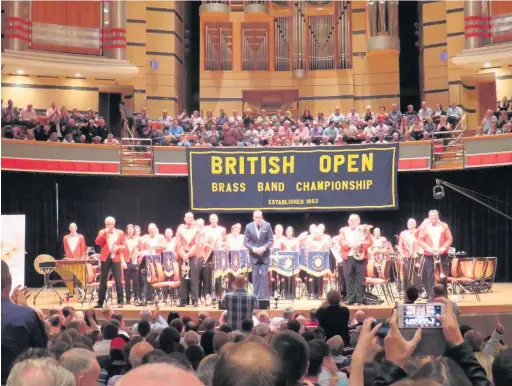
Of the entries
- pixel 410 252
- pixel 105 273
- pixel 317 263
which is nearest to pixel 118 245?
pixel 105 273

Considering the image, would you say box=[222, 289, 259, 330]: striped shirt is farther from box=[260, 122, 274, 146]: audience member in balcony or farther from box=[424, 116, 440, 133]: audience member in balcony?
box=[424, 116, 440, 133]: audience member in balcony

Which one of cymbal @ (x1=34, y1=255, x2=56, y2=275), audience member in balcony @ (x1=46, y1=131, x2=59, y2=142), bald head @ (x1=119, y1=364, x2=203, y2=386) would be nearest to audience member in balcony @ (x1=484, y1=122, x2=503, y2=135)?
audience member in balcony @ (x1=46, y1=131, x2=59, y2=142)

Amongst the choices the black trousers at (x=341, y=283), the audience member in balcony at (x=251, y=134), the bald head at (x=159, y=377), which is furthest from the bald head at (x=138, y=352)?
the audience member in balcony at (x=251, y=134)

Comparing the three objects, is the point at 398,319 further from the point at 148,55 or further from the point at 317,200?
the point at 148,55

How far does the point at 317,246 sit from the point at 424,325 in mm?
11089

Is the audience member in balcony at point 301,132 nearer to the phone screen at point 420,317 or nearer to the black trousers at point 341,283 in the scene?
the black trousers at point 341,283

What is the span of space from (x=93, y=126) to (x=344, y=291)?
703 centimetres

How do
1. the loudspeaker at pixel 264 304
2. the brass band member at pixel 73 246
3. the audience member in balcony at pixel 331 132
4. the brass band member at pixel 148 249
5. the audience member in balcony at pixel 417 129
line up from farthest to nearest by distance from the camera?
the audience member in balcony at pixel 331 132 → the audience member in balcony at pixel 417 129 → the brass band member at pixel 73 246 → the brass band member at pixel 148 249 → the loudspeaker at pixel 264 304

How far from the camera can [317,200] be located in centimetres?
1738

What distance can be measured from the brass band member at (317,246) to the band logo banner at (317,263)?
0.13 metres

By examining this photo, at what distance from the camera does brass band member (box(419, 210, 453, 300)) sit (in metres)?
13.8

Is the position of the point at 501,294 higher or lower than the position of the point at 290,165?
lower

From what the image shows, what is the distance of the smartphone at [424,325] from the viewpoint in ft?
11.5

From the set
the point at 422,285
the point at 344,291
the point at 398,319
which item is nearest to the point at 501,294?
the point at 422,285
